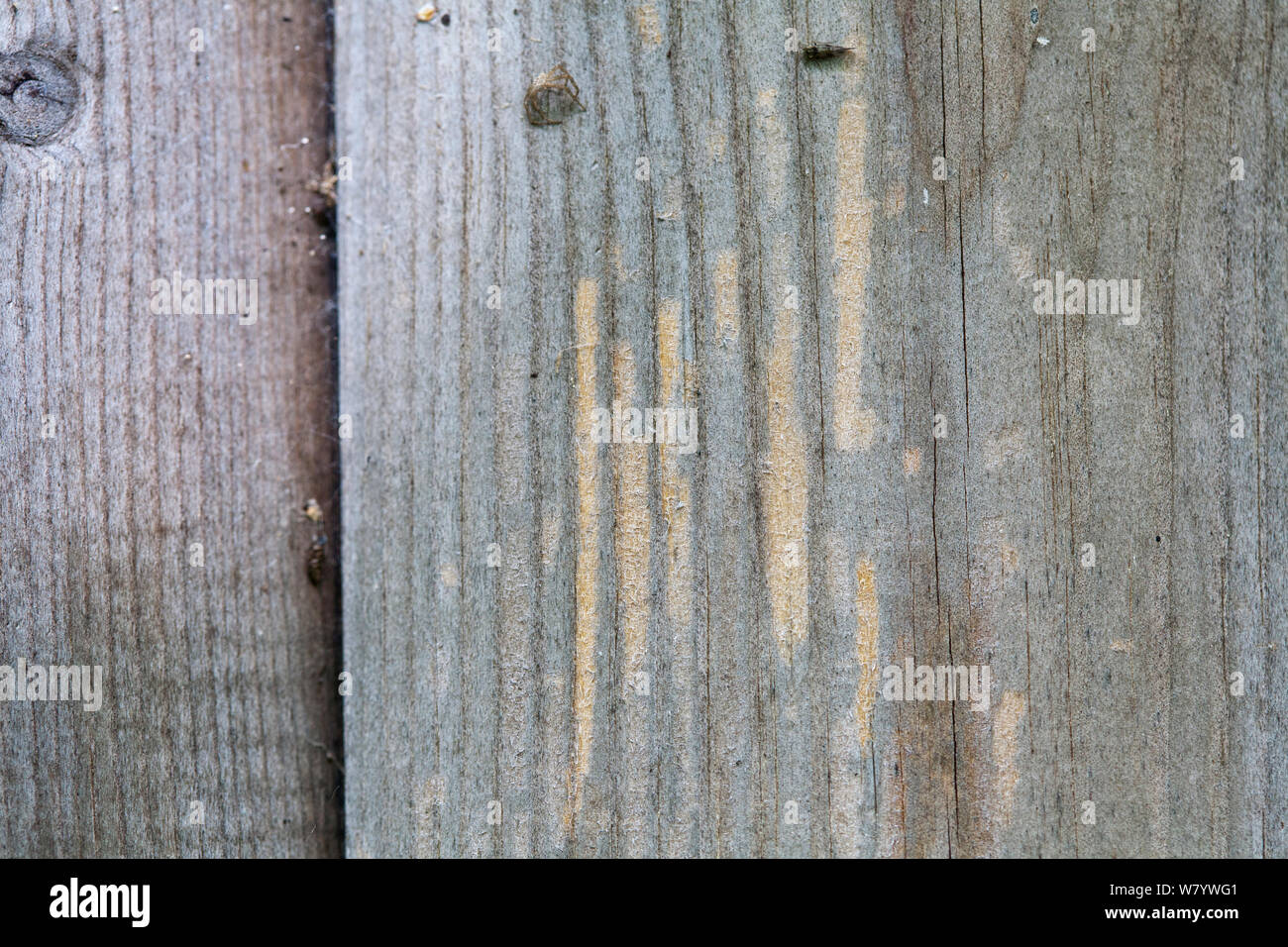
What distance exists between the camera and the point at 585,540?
52.6 inches

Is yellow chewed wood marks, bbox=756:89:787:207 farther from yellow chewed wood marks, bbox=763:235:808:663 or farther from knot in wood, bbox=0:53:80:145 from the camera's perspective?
knot in wood, bbox=0:53:80:145

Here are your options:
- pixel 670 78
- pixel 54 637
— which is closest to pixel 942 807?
pixel 670 78

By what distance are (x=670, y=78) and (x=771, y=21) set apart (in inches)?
6.9

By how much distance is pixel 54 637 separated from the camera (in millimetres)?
1311

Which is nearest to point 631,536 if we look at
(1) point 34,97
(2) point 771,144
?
(2) point 771,144

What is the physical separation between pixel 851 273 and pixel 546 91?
534 mm

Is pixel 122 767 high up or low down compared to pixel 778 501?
down

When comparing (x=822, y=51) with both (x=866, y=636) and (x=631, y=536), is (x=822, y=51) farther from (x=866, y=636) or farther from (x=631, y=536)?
(x=866, y=636)

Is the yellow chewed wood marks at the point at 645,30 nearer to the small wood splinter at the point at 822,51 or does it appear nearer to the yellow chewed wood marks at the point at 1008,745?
the small wood splinter at the point at 822,51

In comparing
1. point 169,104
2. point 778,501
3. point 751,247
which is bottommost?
point 778,501

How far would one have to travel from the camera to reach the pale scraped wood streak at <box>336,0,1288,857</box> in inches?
52.0

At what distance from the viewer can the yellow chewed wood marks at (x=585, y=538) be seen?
1328 millimetres

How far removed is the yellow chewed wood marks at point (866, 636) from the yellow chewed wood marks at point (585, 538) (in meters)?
0.40
